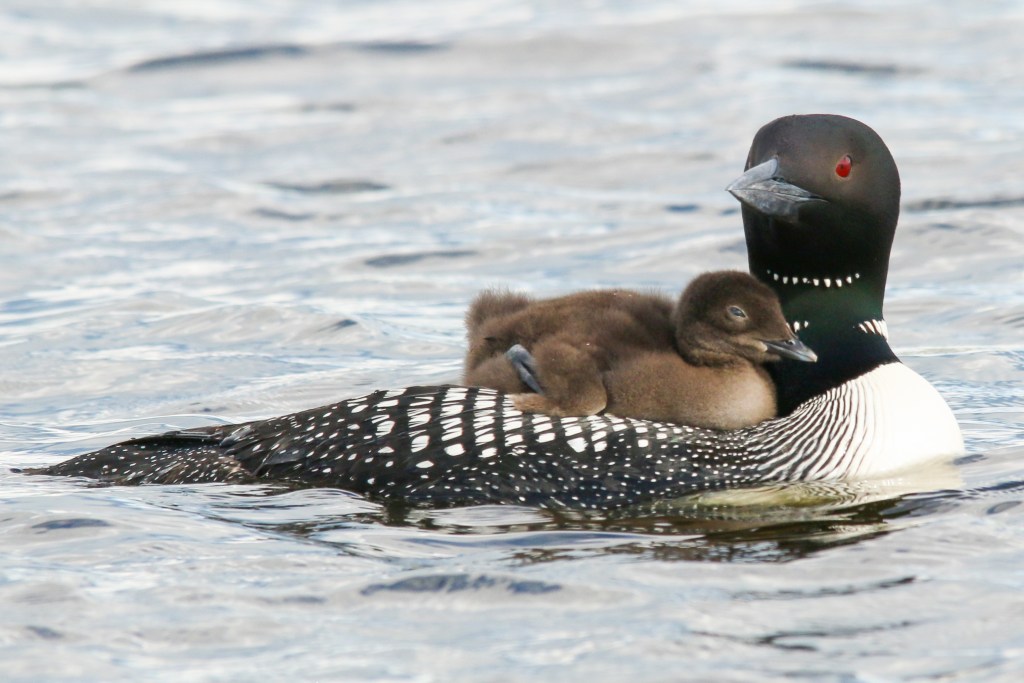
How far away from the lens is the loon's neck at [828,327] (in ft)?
18.6

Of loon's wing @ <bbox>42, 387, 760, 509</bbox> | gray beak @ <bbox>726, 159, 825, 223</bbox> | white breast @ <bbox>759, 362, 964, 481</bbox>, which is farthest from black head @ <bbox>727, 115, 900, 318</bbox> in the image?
loon's wing @ <bbox>42, 387, 760, 509</bbox>

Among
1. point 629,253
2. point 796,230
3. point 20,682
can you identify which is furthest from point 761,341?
point 629,253

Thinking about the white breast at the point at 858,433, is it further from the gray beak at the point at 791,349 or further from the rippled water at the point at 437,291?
the gray beak at the point at 791,349

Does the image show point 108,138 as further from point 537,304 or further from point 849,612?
point 849,612

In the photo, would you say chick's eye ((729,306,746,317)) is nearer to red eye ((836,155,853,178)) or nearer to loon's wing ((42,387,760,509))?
loon's wing ((42,387,760,509))

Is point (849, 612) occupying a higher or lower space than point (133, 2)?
lower

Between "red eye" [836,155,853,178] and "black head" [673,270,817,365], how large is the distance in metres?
0.45

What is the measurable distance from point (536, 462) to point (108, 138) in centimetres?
1024

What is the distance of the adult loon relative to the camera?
5355mm

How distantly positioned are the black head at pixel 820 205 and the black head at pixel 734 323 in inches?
7.9

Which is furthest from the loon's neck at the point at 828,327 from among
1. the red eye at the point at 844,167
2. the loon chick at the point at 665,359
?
the red eye at the point at 844,167

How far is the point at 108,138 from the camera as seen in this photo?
1468cm

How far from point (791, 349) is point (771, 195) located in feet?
→ 1.68

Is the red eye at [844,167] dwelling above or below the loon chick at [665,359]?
above
